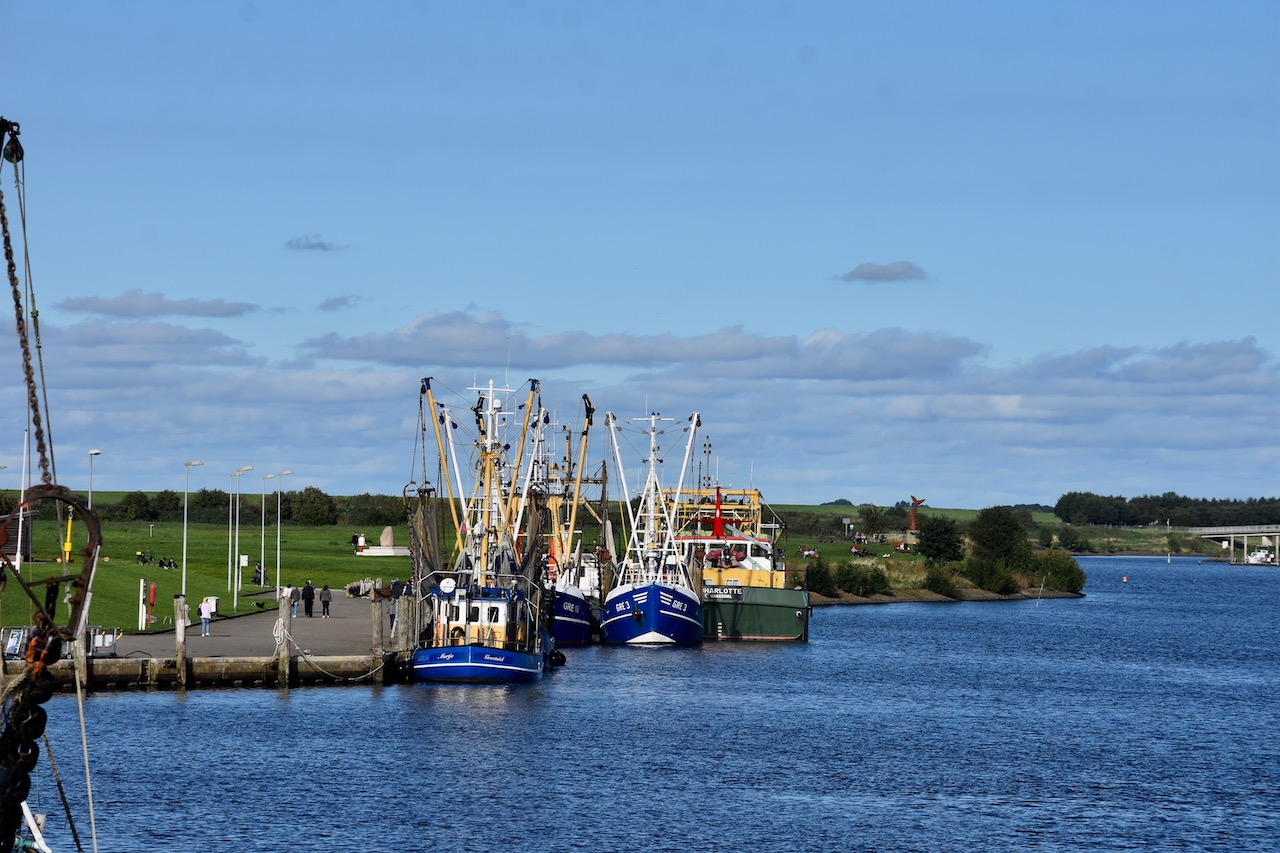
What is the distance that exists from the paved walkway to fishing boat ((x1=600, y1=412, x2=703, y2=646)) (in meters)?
15.3

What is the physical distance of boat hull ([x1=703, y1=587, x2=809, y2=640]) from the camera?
11162cm

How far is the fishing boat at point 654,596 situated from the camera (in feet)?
333

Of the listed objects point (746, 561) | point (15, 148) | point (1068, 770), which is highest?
point (15, 148)

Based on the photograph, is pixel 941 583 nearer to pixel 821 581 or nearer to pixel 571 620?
pixel 821 581

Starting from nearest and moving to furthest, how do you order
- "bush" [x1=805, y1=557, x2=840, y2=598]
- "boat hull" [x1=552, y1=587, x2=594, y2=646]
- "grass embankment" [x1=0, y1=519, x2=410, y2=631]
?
"grass embankment" [x1=0, y1=519, x2=410, y2=631] < "boat hull" [x1=552, y1=587, x2=594, y2=646] < "bush" [x1=805, y1=557, x2=840, y2=598]

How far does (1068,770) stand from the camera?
60438 millimetres

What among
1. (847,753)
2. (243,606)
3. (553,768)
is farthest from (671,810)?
(243,606)

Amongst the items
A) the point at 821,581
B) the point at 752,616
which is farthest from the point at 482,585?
the point at 821,581

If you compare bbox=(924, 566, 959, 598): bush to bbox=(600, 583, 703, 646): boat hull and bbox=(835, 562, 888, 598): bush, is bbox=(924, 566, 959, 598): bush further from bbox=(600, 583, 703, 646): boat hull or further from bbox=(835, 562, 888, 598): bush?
bbox=(600, 583, 703, 646): boat hull

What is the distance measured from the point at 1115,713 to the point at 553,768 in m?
33.9

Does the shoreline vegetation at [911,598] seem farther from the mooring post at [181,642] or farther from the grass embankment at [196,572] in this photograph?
the mooring post at [181,642]

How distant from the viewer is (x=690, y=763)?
59.2 meters

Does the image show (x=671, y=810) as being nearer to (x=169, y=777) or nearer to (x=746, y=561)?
(x=169, y=777)

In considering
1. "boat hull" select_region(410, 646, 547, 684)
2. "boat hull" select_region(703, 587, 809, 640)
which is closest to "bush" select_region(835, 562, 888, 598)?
"boat hull" select_region(703, 587, 809, 640)
